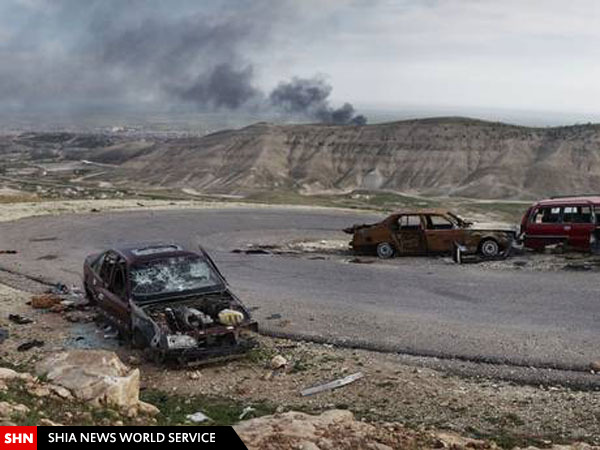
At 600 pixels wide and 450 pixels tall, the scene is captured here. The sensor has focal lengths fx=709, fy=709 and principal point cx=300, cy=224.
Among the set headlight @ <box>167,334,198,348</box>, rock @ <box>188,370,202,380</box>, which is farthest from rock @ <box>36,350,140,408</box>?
rock @ <box>188,370,202,380</box>

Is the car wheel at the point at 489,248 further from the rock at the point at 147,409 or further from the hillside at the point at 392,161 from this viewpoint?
the hillside at the point at 392,161

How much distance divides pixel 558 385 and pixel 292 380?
351 cm

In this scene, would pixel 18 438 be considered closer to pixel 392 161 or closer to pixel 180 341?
pixel 180 341

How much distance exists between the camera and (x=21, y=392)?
7.73 metres

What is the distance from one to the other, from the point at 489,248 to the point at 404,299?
5.41 meters

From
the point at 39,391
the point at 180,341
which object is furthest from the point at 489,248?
the point at 39,391

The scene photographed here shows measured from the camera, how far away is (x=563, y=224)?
18.7 metres

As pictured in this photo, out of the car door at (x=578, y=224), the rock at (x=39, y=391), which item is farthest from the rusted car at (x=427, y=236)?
the rock at (x=39, y=391)

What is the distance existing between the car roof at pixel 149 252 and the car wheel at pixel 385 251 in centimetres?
885

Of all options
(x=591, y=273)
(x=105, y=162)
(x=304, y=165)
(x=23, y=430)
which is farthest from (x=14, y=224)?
(x=105, y=162)

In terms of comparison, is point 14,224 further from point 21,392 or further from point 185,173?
point 185,173

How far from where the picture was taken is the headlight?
971cm

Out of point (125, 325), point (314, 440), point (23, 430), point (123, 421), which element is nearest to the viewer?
point (23, 430)

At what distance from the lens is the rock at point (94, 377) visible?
770 cm
